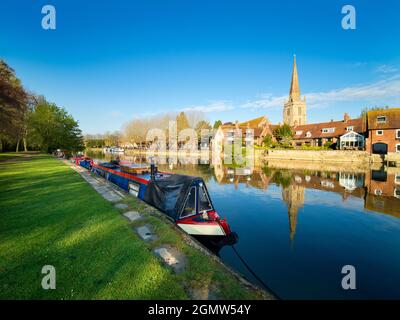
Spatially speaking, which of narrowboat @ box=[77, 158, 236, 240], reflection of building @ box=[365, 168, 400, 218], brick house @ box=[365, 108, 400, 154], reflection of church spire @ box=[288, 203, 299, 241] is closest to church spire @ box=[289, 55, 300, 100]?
brick house @ box=[365, 108, 400, 154]

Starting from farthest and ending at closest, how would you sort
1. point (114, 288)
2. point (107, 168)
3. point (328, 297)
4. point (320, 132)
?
point (320, 132) < point (107, 168) < point (328, 297) < point (114, 288)

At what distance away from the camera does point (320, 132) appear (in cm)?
5281

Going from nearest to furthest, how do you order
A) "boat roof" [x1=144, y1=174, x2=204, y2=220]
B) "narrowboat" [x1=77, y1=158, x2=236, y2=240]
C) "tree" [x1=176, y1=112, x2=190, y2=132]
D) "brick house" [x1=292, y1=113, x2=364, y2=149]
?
1. "narrowboat" [x1=77, y1=158, x2=236, y2=240]
2. "boat roof" [x1=144, y1=174, x2=204, y2=220]
3. "brick house" [x1=292, y1=113, x2=364, y2=149]
4. "tree" [x1=176, y1=112, x2=190, y2=132]

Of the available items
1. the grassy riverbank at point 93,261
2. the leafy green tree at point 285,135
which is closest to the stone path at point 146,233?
the grassy riverbank at point 93,261

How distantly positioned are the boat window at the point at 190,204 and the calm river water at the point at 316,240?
6.08 feet

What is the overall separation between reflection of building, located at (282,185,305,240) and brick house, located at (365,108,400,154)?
3048 cm

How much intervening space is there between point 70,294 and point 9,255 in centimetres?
239

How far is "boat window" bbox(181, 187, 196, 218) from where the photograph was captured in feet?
26.1

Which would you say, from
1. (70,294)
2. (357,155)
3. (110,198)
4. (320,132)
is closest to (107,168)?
(110,198)

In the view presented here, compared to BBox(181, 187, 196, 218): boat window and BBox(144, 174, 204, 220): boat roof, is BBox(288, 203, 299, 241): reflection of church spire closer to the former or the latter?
BBox(181, 187, 196, 218): boat window
